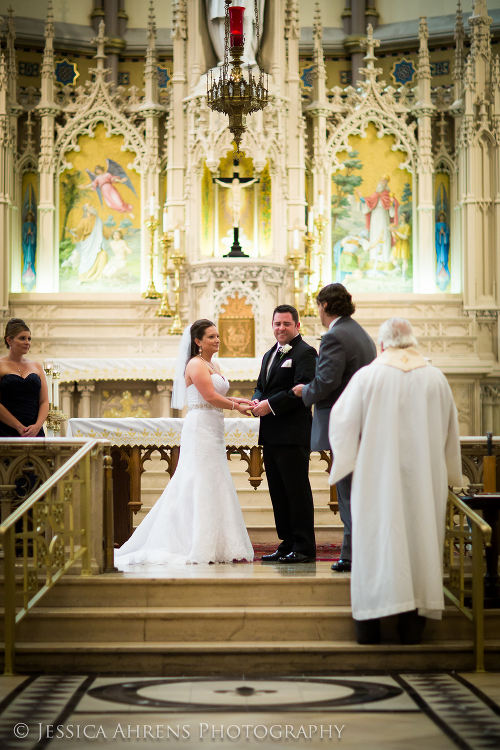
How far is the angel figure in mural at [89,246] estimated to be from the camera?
38.8 ft

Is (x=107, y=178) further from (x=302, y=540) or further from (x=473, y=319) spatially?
(x=302, y=540)

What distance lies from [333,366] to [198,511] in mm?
1278

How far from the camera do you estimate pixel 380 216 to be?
11.9 metres

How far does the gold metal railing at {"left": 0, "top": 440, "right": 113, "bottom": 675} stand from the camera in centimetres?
430

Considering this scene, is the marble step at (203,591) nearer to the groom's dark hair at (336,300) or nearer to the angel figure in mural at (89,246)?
the groom's dark hair at (336,300)

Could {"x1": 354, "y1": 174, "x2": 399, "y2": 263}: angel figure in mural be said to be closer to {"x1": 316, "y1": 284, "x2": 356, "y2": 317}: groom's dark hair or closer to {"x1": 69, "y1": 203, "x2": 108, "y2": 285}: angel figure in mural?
{"x1": 69, "y1": 203, "x2": 108, "y2": 285}: angel figure in mural

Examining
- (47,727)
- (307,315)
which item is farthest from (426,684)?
(307,315)


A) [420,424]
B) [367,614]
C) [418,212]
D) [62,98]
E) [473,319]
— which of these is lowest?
[367,614]

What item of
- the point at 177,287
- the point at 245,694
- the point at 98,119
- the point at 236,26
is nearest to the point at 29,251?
the point at 98,119

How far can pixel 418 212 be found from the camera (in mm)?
11758

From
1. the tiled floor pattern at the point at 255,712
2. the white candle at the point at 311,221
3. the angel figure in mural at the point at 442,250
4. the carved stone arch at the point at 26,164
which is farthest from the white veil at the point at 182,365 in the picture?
the carved stone arch at the point at 26,164

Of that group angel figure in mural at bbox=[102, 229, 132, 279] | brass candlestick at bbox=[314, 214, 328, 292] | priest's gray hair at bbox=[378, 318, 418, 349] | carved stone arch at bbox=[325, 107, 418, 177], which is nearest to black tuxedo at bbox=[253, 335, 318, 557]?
priest's gray hair at bbox=[378, 318, 418, 349]

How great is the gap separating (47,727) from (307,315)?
7.78 metres

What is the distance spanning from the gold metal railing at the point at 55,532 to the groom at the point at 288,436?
3.13ft
